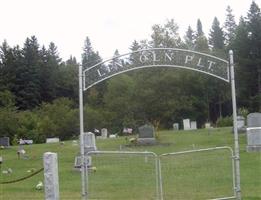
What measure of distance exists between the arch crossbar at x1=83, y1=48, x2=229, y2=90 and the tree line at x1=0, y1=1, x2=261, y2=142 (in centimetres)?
3250

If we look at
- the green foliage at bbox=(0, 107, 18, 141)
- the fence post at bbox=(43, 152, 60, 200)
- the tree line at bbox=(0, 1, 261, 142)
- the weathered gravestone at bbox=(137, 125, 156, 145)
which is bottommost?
the fence post at bbox=(43, 152, 60, 200)

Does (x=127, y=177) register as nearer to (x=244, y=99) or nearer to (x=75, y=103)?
(x=244, y=99)

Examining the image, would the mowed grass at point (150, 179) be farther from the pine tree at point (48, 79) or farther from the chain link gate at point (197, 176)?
the pine tree at point (48, 79)

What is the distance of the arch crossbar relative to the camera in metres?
12.8

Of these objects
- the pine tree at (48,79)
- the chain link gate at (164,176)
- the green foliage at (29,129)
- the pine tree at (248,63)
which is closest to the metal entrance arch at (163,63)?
the chain link gate at (164,176)

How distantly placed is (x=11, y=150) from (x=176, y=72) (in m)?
27.8

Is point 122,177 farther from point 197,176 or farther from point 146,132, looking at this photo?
point 146,132

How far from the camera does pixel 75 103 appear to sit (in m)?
79.6

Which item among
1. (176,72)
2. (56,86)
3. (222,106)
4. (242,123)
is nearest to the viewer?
(242,123)

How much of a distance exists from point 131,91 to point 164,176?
4652cm

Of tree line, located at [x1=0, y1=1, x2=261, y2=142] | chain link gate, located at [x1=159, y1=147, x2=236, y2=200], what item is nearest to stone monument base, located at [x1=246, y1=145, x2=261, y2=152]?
chain link gate, located at [x1=159, y1=147, x2=236, y2=200]

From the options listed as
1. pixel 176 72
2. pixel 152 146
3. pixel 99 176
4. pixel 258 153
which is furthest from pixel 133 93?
pixel 99 176

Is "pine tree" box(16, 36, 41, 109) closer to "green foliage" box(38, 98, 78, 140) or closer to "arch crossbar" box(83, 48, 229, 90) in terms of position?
"green foliage" box(38, 98, 78, 140)

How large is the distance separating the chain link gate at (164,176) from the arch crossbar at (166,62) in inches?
70.8
